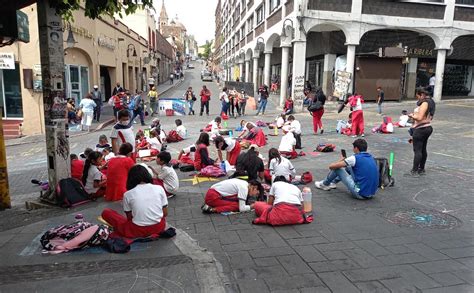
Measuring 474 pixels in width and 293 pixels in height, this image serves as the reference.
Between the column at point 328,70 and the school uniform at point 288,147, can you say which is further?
the column at point 328,70

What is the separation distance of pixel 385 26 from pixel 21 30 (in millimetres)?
19306

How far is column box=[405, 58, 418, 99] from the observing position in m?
24.8

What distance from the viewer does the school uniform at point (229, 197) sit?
19.8 ft

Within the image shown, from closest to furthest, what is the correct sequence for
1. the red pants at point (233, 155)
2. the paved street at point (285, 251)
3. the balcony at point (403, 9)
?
the paved street at point (285, 251), the red pants at point (233, 155), the balcony at point (403, 9)

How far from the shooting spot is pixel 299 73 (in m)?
20.9

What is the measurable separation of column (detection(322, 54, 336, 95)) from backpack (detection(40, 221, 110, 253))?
69.0 ft

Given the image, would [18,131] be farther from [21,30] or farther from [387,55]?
[387,55]

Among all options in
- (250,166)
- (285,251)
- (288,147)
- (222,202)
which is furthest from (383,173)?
(285,251)

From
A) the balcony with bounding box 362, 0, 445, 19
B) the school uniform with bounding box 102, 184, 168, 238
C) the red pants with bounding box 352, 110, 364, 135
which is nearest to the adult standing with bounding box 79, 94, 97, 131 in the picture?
the red pants with bounding box 352, 110, 364, 135

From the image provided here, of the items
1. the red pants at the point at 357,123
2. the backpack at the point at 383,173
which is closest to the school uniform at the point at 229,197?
the backpack at the point at 383,173

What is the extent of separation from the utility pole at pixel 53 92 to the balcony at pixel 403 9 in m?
18.4

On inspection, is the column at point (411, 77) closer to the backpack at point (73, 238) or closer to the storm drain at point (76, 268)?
the storm drain at point (76, 268)

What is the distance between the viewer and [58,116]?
6.37 metres

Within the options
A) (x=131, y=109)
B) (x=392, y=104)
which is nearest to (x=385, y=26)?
(x=392, y=104)
